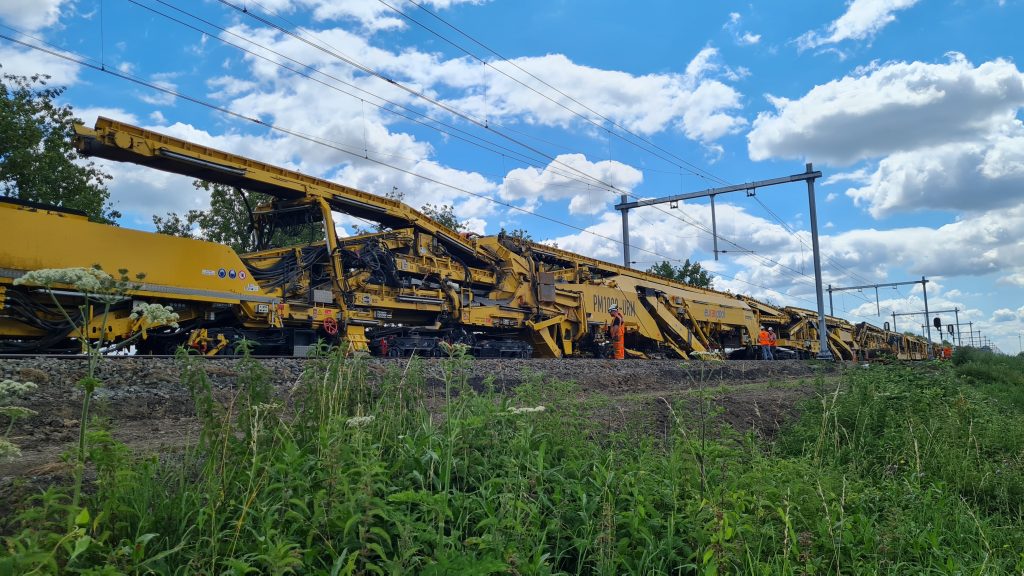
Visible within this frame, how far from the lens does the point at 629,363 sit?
14.6 meters

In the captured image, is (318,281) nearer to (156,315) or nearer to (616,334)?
(616,334)

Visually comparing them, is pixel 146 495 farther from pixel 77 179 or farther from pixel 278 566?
pixel 77 179

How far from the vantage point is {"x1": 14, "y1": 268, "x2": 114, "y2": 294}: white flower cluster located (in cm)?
252

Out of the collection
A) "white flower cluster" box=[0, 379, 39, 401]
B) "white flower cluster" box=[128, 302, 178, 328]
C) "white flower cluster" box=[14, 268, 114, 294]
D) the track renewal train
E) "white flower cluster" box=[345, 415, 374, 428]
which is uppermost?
the track renewal train

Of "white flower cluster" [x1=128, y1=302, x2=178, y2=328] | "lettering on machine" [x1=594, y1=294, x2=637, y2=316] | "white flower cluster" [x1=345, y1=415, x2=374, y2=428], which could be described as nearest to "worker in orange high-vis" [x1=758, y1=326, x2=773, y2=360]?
"lettering on machine" [x1=594, y1=294, x2=637, y2=316]

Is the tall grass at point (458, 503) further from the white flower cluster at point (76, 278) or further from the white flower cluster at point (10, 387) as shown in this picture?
the white flower cluster at point (76, 278)

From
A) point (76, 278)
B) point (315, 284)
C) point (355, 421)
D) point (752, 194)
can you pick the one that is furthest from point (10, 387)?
point (752, 194)

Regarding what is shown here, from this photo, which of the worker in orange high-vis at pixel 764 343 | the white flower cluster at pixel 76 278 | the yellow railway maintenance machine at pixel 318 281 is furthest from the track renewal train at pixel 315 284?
the worker in orange high-vis at pixel 764 343

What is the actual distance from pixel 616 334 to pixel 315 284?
9843mm

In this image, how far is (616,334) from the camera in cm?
1923

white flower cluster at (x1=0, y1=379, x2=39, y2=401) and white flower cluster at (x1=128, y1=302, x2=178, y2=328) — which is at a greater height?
white flower cluster at (x1=128, y1=302, x2=178, y2=328)

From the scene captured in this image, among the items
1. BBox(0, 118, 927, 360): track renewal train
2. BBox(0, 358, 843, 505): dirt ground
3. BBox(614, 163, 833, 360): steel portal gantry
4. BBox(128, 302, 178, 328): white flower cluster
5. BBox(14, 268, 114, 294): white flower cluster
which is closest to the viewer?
BBox(14, 268, 114, 294): white flower cluster

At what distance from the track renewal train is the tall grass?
944 millimetres

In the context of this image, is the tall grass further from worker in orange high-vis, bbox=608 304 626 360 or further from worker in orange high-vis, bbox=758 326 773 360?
worker in orange high-vis, bbox=758 326 773 360
